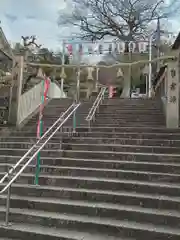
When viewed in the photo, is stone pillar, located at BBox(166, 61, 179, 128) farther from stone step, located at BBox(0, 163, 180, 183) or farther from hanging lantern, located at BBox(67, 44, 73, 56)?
hanging lantern, located at BBox(67, 44, 73, 56)

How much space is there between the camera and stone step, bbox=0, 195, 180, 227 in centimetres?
398

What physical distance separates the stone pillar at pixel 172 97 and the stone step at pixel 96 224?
14.3 ft

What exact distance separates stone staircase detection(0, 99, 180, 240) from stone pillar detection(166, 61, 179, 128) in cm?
41

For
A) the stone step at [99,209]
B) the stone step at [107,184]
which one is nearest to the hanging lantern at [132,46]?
the stone step at [107,184]

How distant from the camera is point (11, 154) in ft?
23.2

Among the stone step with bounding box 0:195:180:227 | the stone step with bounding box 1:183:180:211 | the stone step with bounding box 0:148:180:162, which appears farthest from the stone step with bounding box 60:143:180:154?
the stone step with bounding box 0:195:180:227

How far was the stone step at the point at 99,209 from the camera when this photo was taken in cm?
398

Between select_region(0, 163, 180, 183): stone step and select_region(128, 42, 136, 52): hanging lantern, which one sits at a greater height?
select_region(128, 42, 136, 52): hanging lantern

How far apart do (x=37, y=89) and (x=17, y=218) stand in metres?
6.89

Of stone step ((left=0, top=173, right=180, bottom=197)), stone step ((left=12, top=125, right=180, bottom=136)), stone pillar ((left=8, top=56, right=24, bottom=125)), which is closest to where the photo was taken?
stone step ((left=0, top=173, right=180, bottom=197))

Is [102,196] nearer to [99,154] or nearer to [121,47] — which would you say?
[99,154]

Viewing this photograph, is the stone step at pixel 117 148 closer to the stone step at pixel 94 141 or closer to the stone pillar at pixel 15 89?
the stone step at pixel 94 141

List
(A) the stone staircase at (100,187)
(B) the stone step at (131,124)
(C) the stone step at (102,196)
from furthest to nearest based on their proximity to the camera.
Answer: (B) the stone step at (131,124) < (C) the stone step at (102,196) < (A) the stone staircase at (100,187)

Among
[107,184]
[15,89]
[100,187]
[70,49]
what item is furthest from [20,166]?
[70,49]
